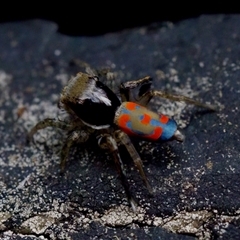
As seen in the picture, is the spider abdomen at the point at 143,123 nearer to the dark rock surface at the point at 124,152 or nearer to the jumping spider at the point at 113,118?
the jumping spider at the point at 113,118

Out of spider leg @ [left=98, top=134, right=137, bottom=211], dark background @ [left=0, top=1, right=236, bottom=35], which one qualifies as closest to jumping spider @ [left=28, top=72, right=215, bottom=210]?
spider leg @ [left=98, top=134, right=137, bottom=211]

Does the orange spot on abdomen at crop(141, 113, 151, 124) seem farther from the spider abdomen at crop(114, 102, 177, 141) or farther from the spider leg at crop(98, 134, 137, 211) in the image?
the spider leg at crop(98, 134, 137, 211)

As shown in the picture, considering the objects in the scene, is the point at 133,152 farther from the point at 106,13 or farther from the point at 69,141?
the point at 106,13

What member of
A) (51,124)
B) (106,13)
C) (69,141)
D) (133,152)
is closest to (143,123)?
(133,152)

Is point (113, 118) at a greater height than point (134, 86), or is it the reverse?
point (134, 86)

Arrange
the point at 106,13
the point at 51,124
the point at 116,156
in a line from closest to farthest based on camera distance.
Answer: the point at 116,156 < the point at 51,124 < the point at 106,13

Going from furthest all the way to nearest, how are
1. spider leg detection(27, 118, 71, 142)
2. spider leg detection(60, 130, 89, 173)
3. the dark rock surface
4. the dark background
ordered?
the dark background, spider leg detection(27, 118, 71, 142), spider leg detection(60, 130, 89, 173), the dark rock surface

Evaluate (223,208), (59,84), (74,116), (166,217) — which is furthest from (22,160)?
(223,208)
